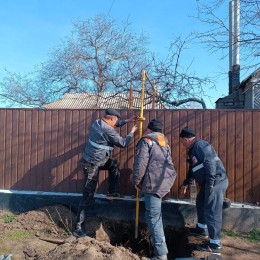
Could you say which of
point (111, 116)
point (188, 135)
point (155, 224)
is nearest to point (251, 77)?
point (188, 135)

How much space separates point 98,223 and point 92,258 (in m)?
1.60

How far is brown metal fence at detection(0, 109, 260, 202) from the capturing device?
559cm

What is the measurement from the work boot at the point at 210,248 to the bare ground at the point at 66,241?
86 mm

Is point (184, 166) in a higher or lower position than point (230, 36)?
lower

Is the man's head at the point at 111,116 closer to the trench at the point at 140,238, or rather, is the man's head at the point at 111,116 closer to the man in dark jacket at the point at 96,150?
the man in dark jacket at the point at 96,150

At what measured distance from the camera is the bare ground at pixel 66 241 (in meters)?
4.16

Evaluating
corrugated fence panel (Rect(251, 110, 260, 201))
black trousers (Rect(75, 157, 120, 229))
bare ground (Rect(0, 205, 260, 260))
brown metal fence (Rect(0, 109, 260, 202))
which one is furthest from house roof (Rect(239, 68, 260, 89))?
black trousers (Rect(75, 157, 120, 229))

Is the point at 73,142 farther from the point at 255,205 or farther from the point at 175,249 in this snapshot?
the point at 255,205

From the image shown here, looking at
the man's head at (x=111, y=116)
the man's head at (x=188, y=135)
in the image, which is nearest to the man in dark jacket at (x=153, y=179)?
the man's head at (x=188, y=135)

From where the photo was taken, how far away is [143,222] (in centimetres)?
557

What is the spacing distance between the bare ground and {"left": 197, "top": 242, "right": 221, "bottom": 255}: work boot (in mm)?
86

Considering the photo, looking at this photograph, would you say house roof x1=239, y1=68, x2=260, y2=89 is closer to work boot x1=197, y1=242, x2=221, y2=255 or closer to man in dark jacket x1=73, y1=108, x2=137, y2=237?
man in dark jacket x1=73, y1=108, x2=137, y2=237

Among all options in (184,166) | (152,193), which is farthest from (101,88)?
(152,193)

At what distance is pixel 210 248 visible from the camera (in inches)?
179
